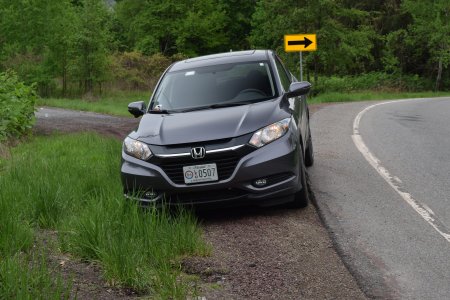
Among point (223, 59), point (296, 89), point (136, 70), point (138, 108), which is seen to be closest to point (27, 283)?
point (138, 108)

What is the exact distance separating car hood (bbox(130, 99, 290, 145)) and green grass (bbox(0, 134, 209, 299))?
74 cm

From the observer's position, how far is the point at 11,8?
1687 inches

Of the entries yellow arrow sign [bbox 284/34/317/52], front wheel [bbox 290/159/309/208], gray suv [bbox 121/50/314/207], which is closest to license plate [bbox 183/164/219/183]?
gray suv [bbox 121/50/314/207]

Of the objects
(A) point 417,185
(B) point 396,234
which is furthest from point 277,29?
(B) point 396,234

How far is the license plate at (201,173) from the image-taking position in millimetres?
6121

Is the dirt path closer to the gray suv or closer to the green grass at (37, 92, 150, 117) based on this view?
the gray suv

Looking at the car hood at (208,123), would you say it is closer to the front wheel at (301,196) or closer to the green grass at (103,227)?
the front wheel at (301,196)

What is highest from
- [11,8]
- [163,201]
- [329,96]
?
[11,8]

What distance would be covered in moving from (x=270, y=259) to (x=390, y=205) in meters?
2.36

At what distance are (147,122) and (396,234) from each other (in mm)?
2945

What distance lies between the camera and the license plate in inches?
241

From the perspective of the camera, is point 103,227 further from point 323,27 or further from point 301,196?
point 323,27

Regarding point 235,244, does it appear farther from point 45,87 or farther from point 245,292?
point 45,87


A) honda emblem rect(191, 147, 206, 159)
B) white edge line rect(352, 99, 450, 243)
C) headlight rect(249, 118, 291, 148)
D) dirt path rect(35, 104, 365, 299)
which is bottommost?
white edge line rect(352, 99, 450, 243)
